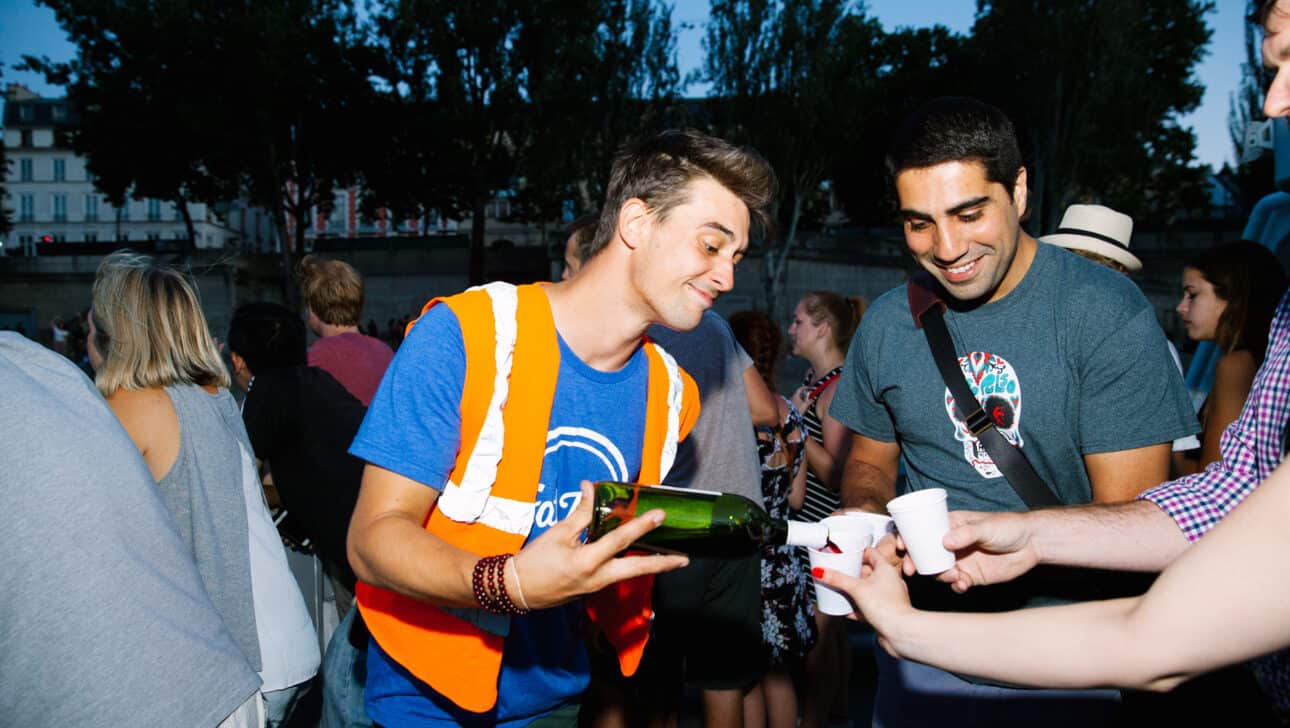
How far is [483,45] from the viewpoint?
1065 inches

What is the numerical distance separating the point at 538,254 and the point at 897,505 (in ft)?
124

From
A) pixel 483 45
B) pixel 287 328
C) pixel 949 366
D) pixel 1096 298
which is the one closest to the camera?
pixel 1096 298

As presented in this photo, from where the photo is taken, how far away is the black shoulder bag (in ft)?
8.15

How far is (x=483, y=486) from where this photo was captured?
200 cm

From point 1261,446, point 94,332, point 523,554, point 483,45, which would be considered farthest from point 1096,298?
point 483,45

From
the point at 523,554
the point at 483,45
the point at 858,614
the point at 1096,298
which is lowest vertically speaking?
the point at 858,614

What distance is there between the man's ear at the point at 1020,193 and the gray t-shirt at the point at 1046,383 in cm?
16

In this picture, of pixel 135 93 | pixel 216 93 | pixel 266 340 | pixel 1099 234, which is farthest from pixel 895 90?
pixel 266 340

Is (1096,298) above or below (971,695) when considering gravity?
above

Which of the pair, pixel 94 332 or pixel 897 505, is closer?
pixel 897 505

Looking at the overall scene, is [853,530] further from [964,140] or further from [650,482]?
[964,140]

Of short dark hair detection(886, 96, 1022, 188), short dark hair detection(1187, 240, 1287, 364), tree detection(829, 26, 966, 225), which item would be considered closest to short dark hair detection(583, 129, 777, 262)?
short dark hair detection(886, 96, 1022, 188)

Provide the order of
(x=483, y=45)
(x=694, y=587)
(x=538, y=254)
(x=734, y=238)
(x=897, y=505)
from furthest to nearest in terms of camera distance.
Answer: (x=538, y=254)
(x=483, y=45)
(x=694, y=587)
(x=734, y=238)
(x=897, y=505)

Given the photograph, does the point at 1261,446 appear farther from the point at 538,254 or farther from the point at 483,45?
the point at 538,254
